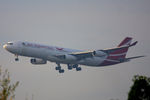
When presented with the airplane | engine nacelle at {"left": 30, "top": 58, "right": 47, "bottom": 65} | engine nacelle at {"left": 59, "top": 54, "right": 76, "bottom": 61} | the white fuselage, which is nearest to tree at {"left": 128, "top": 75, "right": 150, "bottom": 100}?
the airplane

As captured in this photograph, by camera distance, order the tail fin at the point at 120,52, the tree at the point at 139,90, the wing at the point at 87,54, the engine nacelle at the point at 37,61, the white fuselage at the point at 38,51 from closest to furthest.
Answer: the tree at the point at 139,90
the white fuselage at the point at 38,51
the wing at the point at 87,54
the engine nacelle at the point at 37,61
the tail fin at the point at 120,52

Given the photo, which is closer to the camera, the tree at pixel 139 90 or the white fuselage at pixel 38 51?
the tree at pixel 139 90

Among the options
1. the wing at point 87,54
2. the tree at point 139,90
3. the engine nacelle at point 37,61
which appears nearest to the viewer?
the tree at point 139,90

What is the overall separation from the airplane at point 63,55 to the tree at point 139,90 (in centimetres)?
4438

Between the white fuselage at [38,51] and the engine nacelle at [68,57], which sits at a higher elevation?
the white fuselage at [38,51]

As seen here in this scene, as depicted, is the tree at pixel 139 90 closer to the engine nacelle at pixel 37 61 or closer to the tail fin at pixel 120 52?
the engine nacelle at pixel 37 61

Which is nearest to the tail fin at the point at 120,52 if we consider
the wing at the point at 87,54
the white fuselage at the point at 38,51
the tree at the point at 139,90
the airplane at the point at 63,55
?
the airplane at the point at 63,55

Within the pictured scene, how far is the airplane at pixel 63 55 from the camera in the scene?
9006 centimetres

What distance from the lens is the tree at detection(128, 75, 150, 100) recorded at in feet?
133

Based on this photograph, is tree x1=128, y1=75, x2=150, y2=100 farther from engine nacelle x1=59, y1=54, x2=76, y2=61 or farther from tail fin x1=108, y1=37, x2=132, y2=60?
tail fin x1=108, y1=37, x2=132, y2=60

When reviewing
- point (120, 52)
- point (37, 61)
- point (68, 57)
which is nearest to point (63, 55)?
point (68, 57)

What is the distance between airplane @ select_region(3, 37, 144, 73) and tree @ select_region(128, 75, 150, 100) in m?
44.4

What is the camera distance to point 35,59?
3949 inches

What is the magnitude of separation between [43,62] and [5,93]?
226 ft
